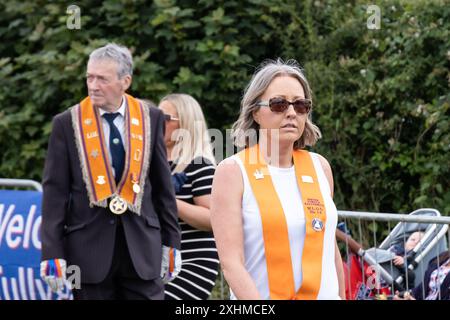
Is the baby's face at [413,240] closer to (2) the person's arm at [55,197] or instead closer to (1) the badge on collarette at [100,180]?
(1) the badge on collarette at [100,180]

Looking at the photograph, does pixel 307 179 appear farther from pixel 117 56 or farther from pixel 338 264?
pixel 117 56

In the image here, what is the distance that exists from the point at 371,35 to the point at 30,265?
3.72 metres

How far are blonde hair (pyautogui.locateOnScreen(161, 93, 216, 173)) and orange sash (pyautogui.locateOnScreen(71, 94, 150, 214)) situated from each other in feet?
2.70

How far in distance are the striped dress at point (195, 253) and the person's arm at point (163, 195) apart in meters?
0.56

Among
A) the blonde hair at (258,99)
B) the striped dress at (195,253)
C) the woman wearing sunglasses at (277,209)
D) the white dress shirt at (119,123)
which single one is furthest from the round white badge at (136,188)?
the woman wearing sunglasses at (277,209)

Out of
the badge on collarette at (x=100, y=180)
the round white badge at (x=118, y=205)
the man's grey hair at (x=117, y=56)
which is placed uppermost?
the man's grey hair at (x=117, y=56)

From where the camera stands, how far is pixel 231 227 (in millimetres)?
4359

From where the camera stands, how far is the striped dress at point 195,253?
693 centimetres

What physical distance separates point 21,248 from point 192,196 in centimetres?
137

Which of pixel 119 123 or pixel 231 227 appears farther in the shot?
pixel 119 123

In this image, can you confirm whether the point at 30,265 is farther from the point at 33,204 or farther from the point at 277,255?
the point at 277,255

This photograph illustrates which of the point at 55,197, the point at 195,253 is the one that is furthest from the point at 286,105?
the point at 195,253

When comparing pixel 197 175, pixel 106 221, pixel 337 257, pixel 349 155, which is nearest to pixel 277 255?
pixel 337 257

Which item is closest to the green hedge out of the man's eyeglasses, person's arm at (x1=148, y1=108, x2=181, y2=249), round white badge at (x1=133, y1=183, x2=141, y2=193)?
the man's eyeglasses
